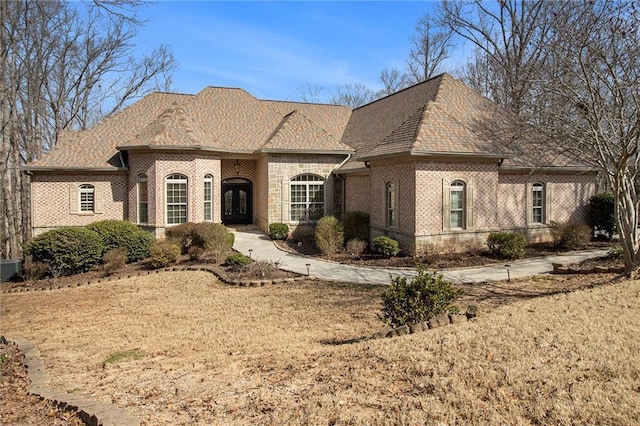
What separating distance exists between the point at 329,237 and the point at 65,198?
12.4m

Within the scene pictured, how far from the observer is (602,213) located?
18703mm

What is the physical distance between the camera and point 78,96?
32.2 meters

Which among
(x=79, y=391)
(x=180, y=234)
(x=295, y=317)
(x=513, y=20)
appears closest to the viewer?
(x=79, y=391)

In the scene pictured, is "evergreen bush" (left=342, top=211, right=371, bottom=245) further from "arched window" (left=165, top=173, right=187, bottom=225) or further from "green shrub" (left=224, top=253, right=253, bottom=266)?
"arched window" (left=165, top=173, right=187, bottom=225)

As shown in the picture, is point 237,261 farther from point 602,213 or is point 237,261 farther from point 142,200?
point 602,213

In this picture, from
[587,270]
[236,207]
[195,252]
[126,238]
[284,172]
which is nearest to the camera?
[587,270]

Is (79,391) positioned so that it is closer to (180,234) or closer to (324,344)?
(324,344)

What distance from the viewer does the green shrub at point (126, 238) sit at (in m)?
16.9

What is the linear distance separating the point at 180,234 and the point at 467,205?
1092 cm

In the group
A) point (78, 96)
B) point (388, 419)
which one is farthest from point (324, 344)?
point (78, 96)

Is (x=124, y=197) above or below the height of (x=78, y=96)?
below

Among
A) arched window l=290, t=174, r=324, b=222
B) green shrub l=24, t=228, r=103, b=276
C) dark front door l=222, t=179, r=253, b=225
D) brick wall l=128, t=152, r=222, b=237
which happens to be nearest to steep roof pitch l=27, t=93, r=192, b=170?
brick wall l=128, t=152, r=222, b=237

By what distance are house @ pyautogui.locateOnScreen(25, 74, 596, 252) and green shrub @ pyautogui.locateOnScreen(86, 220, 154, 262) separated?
1.38 m

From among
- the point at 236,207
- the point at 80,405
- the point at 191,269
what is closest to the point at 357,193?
the point at 191,269
